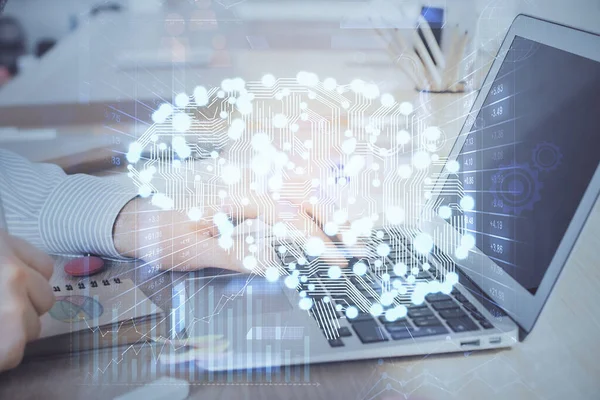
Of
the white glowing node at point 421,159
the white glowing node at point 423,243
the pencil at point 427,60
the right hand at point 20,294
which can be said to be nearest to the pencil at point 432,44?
the pencil at point 427,60

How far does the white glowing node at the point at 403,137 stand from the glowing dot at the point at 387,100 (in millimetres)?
38

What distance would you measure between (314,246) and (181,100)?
0.26 metres

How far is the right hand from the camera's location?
538mm

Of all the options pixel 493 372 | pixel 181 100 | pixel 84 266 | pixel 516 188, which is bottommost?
pixel 493 372

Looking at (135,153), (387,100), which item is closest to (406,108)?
(387,100)

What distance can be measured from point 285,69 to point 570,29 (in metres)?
0.34

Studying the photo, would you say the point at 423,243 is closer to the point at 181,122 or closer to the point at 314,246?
the point at 314,246

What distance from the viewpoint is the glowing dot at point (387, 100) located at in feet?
2.01

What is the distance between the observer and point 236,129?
2.02ft

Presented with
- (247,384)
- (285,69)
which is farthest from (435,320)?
(285,69)

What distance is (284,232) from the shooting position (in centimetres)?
62

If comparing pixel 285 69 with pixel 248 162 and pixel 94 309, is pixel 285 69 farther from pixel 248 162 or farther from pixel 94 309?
pixel 94 309

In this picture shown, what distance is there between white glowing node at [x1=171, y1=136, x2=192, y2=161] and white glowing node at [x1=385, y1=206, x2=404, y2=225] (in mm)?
272

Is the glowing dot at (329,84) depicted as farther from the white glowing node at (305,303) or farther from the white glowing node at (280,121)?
the white glowing node at (305,303)
